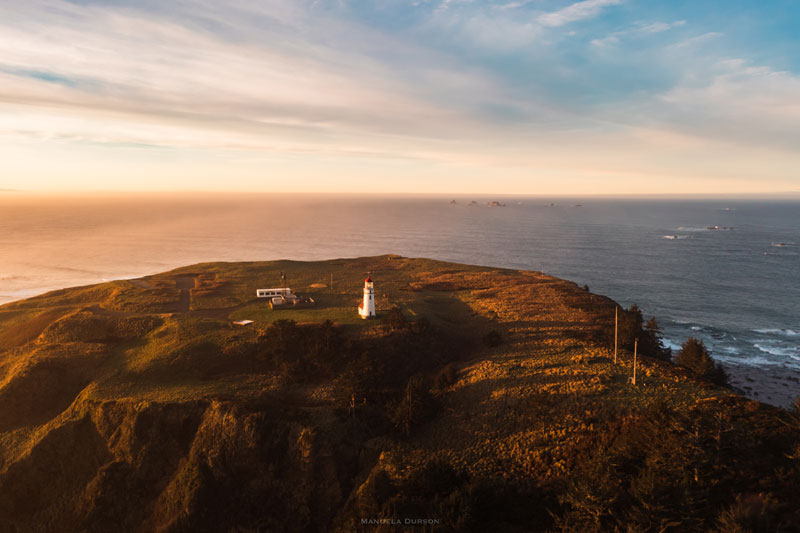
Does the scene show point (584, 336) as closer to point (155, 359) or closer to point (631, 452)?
point (631, 452)

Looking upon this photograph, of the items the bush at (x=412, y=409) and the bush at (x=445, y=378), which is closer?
the bush at (x=412, y=409)

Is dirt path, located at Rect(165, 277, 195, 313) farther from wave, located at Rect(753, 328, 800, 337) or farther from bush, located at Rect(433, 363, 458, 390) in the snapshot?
wave, located at Rect(753, 328, 800, 337)

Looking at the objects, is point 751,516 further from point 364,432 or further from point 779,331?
point 779,331

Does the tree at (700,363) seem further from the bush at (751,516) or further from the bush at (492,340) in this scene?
the bush at (751,516)

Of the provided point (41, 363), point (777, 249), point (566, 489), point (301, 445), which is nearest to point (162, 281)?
point (41, 363)

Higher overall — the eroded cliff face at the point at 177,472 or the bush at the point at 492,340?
the bush at the point at 492,340

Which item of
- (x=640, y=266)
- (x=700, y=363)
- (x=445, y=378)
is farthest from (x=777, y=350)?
(x=640, y=266)

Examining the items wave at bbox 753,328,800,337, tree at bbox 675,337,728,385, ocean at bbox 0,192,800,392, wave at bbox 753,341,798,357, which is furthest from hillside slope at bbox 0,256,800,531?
wave at bbox 753,328,800,337

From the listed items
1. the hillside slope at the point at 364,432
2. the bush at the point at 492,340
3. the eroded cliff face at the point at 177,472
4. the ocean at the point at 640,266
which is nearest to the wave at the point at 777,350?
the ocean at the point at 640,266
